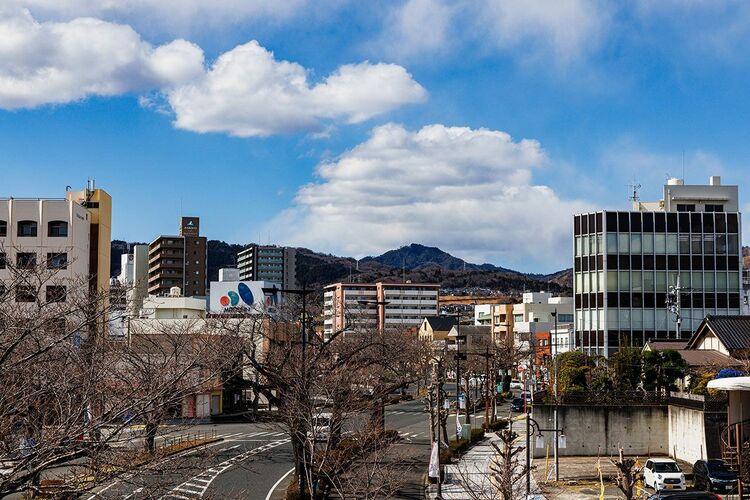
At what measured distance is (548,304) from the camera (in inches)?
5256

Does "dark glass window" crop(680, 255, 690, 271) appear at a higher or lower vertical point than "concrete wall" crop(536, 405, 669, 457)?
higher

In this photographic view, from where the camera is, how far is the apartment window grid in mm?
81938

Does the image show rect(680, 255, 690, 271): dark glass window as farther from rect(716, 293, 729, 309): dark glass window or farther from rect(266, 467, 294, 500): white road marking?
rect(266, 467, 294, 500): white road marking

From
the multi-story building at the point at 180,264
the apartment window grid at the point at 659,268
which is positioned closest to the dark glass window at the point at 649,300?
the apartment window grid at the point at 659,268

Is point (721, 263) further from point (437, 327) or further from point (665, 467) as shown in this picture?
point (437, 327)

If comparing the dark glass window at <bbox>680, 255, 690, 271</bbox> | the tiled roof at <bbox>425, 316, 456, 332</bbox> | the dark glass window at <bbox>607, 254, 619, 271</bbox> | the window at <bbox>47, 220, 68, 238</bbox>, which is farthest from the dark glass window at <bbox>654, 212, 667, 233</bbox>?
the tiled roof at <bbox>425, 316, 456, 332</bbox>

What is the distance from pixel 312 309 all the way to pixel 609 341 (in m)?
37.3

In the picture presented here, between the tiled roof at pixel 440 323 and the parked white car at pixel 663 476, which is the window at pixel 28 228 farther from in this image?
the tiled roof at pixel 440 323

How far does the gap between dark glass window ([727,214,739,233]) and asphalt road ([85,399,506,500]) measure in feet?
115

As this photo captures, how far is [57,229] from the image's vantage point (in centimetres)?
6800

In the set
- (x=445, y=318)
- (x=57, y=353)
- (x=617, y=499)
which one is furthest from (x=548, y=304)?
(x=57, y=353)

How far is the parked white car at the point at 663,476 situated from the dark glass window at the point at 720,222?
174 feet

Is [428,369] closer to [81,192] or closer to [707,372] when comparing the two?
[81,192]

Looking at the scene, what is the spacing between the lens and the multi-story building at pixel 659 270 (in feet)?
269
